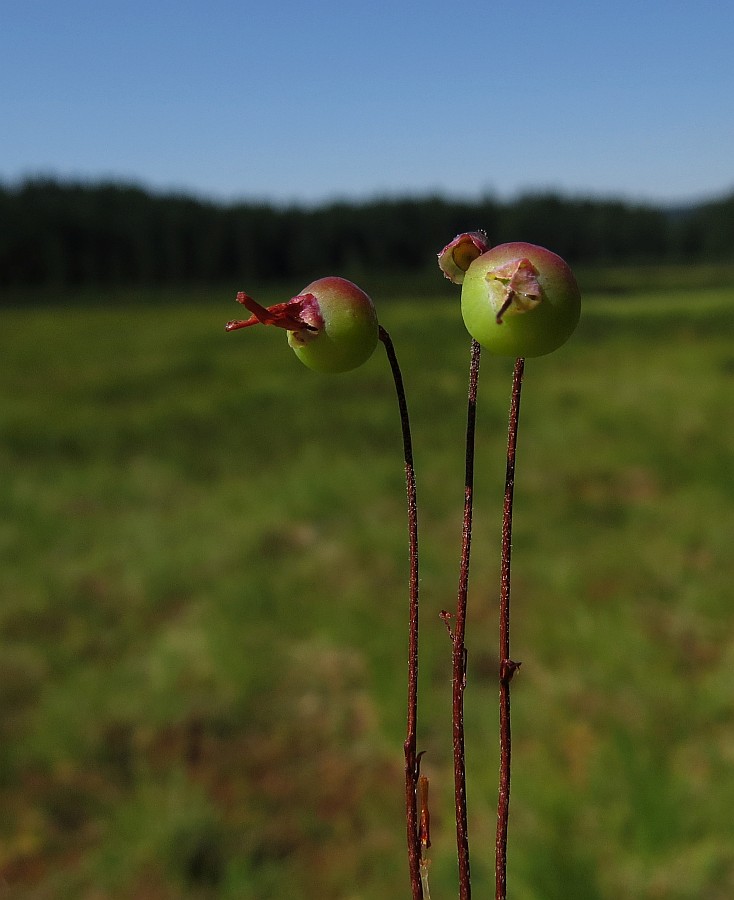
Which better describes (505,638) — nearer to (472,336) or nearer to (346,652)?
(472,336)

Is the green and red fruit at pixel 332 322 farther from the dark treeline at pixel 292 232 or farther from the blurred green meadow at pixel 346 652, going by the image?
the dark treeline at pixel 292 232

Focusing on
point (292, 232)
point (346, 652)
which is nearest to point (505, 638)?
point (346, 652)

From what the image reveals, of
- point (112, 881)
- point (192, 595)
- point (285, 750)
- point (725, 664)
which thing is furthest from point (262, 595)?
point (725, 664)

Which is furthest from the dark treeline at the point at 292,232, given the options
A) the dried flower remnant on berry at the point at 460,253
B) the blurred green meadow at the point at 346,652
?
the dried flower remnant on berry at the point at 460,253

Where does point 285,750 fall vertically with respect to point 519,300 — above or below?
below

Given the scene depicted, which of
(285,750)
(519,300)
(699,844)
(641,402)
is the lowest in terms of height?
(285,750)

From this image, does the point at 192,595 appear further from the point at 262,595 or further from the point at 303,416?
the point at 303,416
